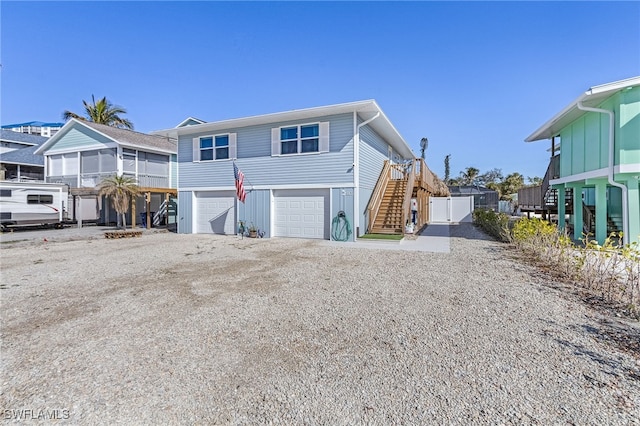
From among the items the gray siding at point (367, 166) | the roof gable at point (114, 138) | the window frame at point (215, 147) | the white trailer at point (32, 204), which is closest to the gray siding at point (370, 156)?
the gray siding at point (367, 166)

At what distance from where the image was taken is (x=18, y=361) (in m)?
2.88

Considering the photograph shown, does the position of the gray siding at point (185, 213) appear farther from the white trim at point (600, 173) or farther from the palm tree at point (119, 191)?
the white trim at point (600, 173)

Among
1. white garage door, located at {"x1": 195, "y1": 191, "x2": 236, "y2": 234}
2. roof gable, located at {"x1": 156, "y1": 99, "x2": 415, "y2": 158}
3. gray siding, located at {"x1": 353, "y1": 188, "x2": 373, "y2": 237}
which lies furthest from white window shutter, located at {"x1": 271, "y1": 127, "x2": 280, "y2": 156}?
gray siding, located at {"x1": 353, "y1": 188, "x2": 373, "y2": 237}

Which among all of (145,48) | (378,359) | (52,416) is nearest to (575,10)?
(378,359)

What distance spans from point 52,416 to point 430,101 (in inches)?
781

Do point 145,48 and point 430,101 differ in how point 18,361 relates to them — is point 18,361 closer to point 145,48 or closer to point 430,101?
point 145,48

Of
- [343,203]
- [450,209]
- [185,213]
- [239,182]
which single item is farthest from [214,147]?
[450,209]

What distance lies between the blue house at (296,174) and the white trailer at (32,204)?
7.70 m

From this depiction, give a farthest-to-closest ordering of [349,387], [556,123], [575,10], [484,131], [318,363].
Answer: [484,131], [556,123], [575,10], [318,363], [349,387]

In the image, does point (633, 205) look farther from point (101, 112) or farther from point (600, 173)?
point (101, 112)

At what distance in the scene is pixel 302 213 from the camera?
12.0 metres

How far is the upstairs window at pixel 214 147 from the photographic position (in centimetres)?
1295

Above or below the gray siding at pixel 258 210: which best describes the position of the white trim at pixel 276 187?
above

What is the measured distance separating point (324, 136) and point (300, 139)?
1.04m
